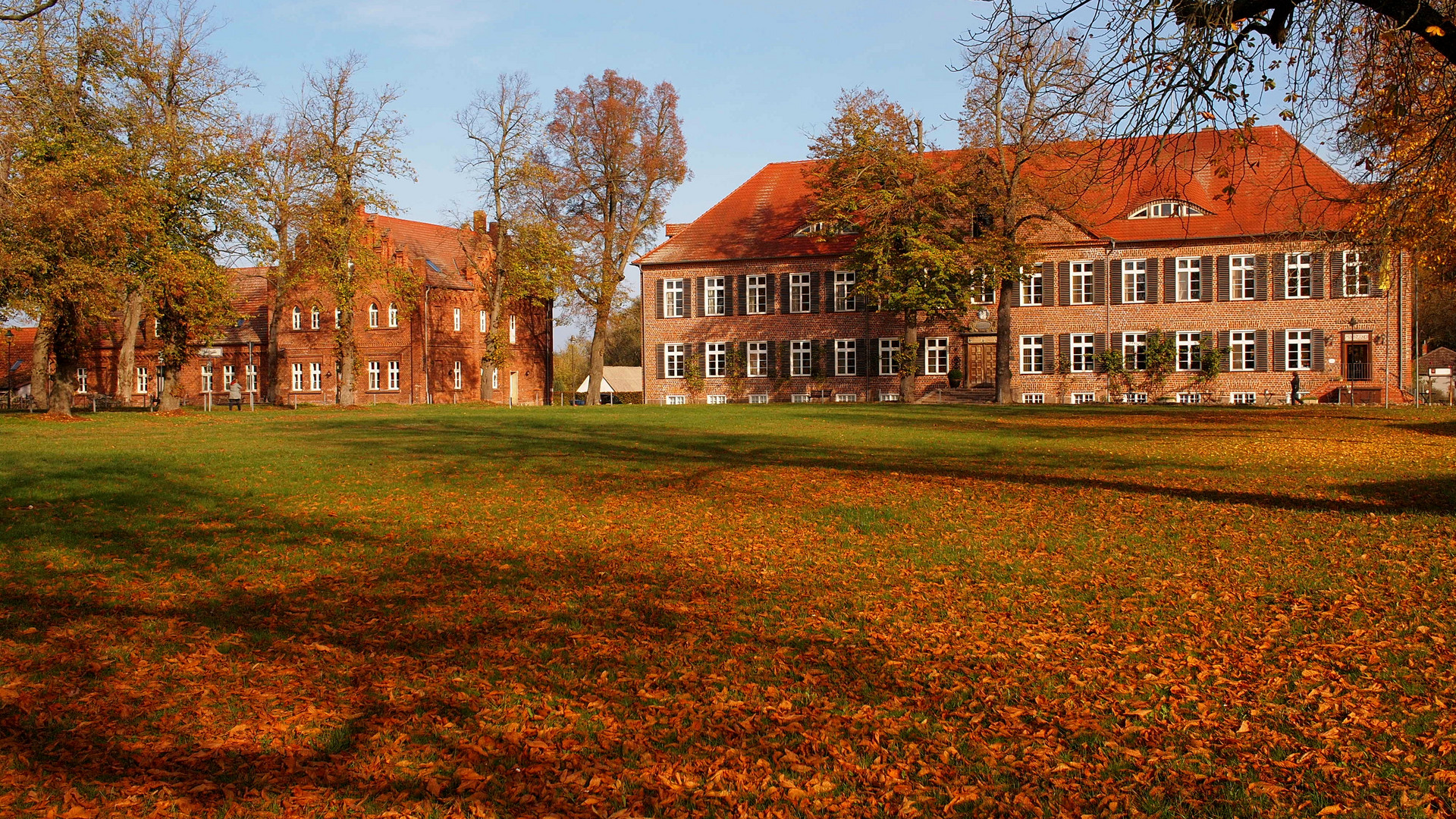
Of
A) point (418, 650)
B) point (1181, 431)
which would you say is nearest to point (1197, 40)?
point (418, 650)

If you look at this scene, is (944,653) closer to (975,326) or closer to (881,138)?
(881,138)

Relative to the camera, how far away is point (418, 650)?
5.39 meters

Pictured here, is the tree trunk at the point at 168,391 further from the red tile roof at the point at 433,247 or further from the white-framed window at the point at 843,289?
the white-framed window at the point at 843,289

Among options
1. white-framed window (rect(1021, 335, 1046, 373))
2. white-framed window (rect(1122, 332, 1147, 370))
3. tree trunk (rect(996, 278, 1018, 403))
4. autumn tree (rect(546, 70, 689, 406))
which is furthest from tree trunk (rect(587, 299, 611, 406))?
white-framed window (rect(1122, 332, 1147, 370))

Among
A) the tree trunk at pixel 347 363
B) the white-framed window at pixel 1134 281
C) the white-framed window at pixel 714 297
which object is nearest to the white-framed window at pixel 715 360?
the white-framed window at pixel 714 297

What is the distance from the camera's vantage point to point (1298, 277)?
1446 inches

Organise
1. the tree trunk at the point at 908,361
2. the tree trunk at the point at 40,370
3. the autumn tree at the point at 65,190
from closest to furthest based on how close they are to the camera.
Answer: the autumn tree at the point at 65,190, the tree trunk at the point at 40,370, the tree trunk at the point at 908,361

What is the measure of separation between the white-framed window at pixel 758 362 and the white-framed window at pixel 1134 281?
48.0 feet

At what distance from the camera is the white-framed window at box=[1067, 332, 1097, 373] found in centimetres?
3878

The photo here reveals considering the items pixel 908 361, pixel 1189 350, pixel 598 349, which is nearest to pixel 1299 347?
pixel 1189 350

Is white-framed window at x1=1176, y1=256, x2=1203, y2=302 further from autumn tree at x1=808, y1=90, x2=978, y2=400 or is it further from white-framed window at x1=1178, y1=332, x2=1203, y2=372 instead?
autumn tree at x1=808, y1=90, x2=978, y2=400

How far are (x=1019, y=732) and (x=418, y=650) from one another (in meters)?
3.19

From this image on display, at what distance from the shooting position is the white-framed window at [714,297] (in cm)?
4291

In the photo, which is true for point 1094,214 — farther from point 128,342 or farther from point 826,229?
point 128,342
